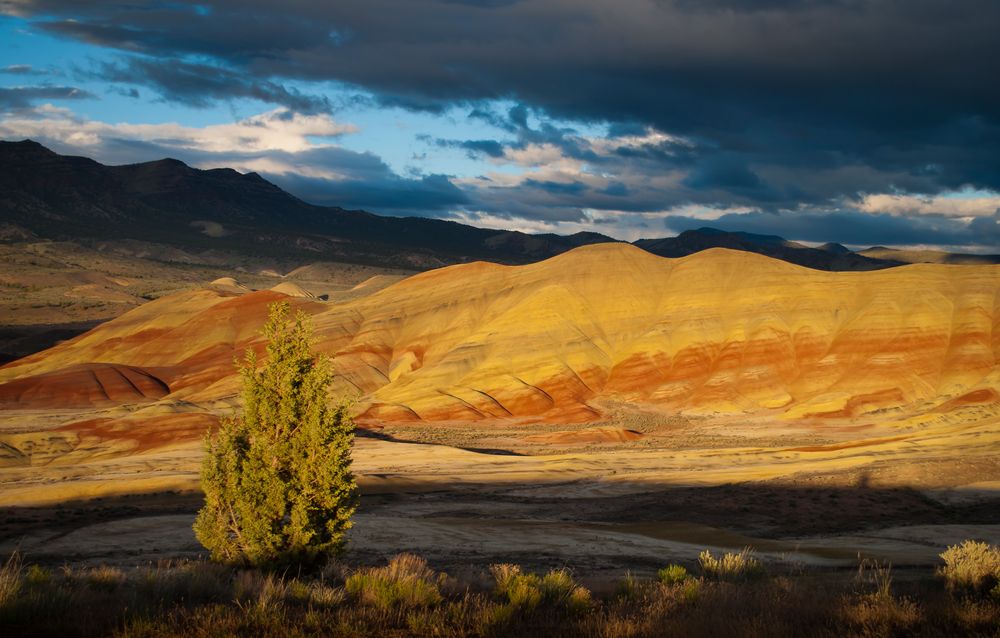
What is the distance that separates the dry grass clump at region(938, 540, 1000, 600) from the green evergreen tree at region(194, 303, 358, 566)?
10.5 meters

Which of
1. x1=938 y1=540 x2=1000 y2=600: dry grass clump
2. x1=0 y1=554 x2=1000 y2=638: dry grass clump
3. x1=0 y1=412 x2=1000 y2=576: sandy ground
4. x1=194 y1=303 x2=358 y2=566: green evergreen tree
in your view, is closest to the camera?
x1=0 y1=554 x2=1000 y2=638: dry grass clump

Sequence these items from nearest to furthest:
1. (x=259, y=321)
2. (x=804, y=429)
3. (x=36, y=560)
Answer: (x=36, y=560) < (x=804, y=429) < (x=259, y=321)

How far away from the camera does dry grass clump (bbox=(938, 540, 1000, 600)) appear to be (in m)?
13.8

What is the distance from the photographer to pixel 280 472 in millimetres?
17000

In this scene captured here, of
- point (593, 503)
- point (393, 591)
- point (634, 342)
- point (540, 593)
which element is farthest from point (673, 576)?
point (634, 342)

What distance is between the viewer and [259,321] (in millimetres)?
112438

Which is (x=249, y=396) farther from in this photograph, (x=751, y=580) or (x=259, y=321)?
(x=259, y=321)

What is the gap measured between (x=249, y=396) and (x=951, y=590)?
12480 millimetres

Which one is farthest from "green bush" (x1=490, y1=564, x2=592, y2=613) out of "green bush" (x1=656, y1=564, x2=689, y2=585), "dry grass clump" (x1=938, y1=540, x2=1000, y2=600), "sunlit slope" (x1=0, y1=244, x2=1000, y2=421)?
"sunlit slope" (x1=0, y1=244, x2=1000, y2=421)

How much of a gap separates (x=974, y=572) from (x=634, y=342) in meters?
81.3

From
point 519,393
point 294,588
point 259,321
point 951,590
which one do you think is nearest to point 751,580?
point 951,590

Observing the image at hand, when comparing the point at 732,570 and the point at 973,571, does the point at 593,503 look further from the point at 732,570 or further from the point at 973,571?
the point at 973,571

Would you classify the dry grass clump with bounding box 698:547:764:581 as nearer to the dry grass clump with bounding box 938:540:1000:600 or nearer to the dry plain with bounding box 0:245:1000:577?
the dry grass clump with bounding box 938:540:1000:600

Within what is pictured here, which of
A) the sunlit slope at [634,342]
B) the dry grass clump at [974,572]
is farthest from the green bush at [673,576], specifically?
the sunlit slope at [634,342]
